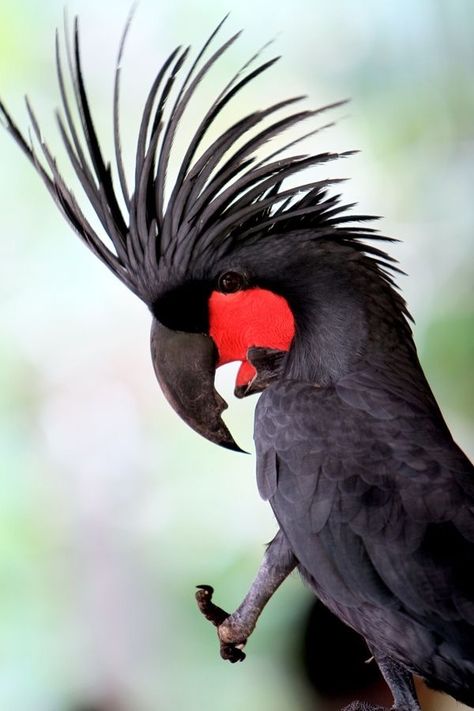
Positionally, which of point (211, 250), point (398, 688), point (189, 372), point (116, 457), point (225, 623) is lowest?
point (398, 688)

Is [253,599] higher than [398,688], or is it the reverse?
[253,599]

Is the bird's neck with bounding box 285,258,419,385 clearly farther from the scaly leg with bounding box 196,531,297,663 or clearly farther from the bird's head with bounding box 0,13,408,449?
the scaly leg with bounding box 196,531,297,663

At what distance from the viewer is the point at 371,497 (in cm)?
83

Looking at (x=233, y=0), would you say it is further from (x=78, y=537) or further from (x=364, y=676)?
(x=364, y=676)

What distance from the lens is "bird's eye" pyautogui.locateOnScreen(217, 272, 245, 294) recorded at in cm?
96

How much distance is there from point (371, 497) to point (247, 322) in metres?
0.26

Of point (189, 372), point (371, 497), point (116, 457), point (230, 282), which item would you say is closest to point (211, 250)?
point (230, 282)

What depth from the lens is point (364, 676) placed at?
1.27m

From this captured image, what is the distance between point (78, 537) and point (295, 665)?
0.39m

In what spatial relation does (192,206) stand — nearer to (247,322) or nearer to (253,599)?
(247,322)

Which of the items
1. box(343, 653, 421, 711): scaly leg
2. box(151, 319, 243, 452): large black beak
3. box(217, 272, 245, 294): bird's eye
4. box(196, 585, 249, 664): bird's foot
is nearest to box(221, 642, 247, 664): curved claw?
box(196, 585, 249, 664): bird's foot

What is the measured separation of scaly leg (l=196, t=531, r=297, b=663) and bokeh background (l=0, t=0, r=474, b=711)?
1.03 ft

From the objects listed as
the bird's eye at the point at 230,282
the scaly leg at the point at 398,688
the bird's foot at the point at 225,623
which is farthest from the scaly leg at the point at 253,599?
the bird's eye at the point at 230,282

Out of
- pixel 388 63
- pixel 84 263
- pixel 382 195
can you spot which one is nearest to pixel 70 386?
pixel 84 263
